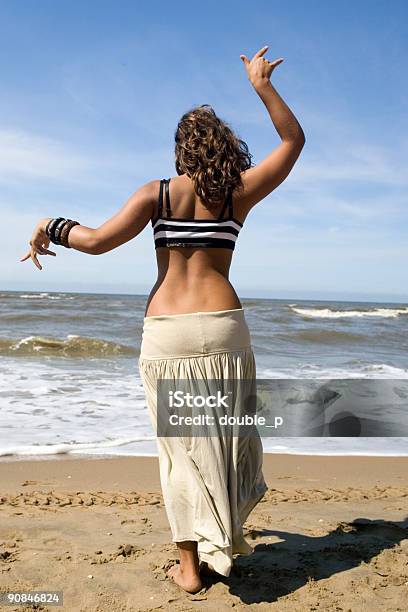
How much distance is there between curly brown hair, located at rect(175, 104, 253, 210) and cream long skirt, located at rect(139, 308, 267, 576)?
52cm

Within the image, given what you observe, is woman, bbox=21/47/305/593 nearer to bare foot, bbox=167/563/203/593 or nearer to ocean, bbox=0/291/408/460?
bare foot, bbox=167/563/203/593

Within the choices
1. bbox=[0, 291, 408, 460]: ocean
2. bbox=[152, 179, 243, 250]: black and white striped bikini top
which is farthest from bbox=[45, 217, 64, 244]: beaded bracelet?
bbox=[0, 291, 408, 460]: ocean

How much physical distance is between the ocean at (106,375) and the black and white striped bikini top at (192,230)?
10.5ft

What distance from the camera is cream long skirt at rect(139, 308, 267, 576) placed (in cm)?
252

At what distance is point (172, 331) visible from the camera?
2.56m

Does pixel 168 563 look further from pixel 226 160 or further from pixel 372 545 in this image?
pixel 226 160

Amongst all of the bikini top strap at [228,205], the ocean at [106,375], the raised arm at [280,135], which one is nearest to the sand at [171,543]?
the ocean at [106,375]

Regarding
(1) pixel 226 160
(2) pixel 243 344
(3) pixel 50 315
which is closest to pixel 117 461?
(2) pixel 243 344

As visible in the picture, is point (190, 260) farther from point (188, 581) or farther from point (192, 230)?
point (188, 581)

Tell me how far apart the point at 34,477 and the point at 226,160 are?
10.1ft

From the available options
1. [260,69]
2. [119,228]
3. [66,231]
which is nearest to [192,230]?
[119,228]

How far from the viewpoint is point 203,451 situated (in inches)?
100

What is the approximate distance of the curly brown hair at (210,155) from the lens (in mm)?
2471

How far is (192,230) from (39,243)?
0.65 m
